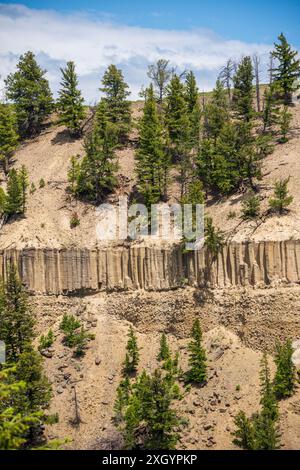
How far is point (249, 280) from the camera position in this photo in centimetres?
4675

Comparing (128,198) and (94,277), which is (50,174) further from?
(94,277)

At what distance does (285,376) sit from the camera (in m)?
39.8

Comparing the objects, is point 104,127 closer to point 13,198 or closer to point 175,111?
point 175,111

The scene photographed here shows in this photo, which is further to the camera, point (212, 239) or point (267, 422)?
point (212, 239)

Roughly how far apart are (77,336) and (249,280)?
1569cm

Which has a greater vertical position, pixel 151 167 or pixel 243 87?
pixel 243 87

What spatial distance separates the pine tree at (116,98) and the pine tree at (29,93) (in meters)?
11.1

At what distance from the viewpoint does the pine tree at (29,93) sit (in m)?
78.2

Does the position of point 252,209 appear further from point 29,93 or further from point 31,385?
point 29,93

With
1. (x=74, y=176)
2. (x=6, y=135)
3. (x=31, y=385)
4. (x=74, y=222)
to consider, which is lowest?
(x=31, y=385)

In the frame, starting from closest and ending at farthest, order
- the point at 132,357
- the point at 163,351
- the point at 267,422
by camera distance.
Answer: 1. the point at 267,422
2. the point at 163,351
3. the point at 132,357

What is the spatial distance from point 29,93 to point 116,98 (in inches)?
559

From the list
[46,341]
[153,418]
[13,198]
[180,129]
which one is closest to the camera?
[153,418]

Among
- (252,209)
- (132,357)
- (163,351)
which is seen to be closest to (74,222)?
(132,357)
